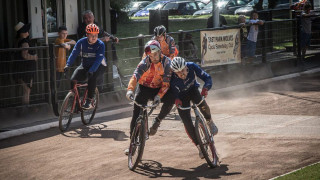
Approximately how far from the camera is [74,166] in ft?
31.6

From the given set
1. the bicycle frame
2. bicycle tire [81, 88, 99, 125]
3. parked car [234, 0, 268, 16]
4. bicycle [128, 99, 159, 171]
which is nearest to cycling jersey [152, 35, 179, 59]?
bicycle tire [81, 88, 99, 125]

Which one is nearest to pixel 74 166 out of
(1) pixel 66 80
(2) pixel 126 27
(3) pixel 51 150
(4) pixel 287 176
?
(3) pixel 51 150

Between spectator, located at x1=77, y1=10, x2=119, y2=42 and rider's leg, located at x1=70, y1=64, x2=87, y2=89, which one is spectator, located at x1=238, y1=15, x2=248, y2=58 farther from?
rider's leg, located at x1=70, y1=64, x2=87, y2=89

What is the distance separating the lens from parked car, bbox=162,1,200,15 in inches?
1590

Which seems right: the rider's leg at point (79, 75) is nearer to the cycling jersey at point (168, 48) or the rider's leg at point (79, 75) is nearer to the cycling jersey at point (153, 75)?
the cycling jersey at point (168, 48)

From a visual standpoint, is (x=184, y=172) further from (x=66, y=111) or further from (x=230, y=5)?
(x=230, y=5)

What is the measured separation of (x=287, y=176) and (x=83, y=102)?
566cm

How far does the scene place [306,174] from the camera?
8195mm

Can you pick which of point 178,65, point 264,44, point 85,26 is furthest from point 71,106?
point 264,44

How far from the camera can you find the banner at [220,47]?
17.3 meters

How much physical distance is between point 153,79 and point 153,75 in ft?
0.21

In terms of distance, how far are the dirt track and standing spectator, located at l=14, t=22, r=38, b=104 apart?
4.31ft

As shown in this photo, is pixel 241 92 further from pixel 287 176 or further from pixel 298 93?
pixel 287 176

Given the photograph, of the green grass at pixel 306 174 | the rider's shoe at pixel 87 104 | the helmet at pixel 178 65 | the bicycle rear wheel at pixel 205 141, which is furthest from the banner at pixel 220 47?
the green grass at pixel 306 174
